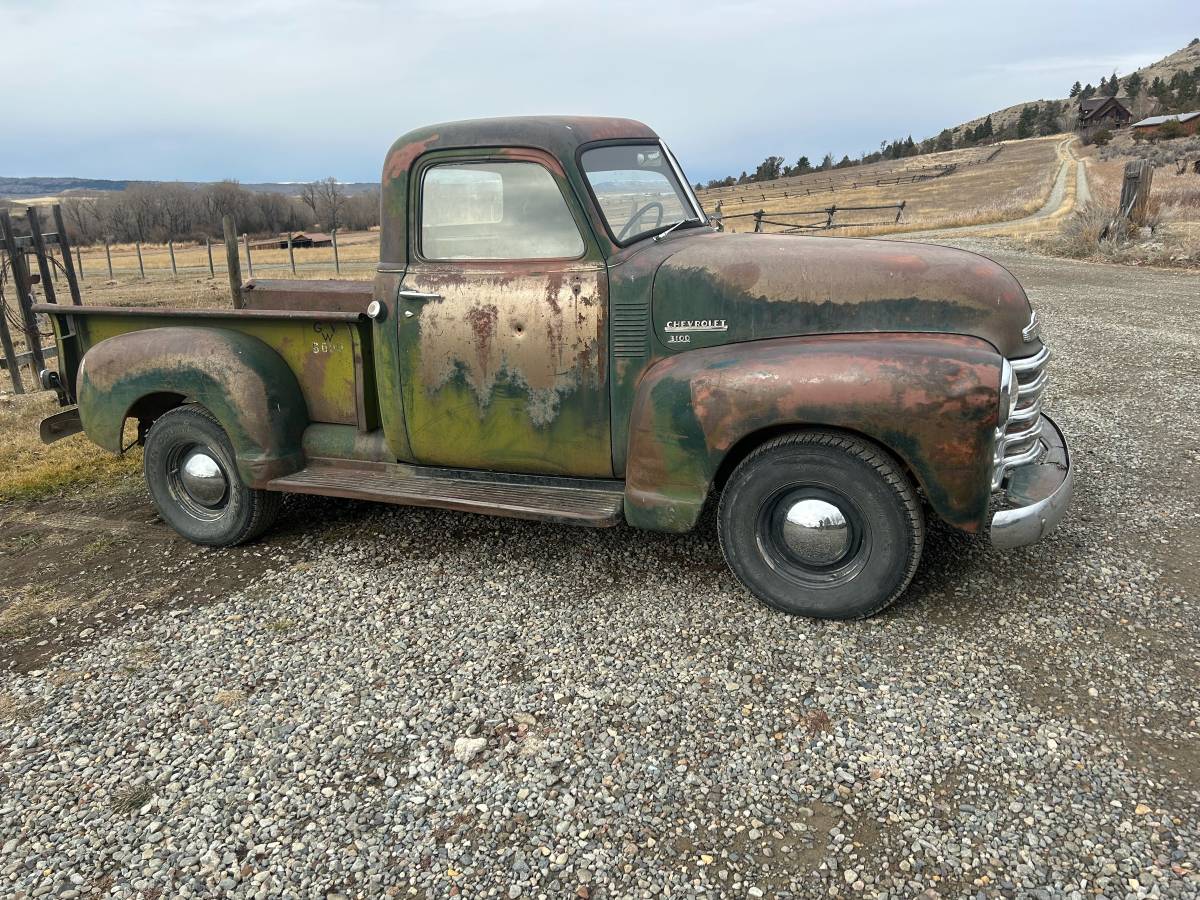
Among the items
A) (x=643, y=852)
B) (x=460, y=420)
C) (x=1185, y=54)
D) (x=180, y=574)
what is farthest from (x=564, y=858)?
(x=1185, y=54)

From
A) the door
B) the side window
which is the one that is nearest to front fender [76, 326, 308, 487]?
the door

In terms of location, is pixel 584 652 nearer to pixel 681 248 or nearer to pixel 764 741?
pixel 764 741

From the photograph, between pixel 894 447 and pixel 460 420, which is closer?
pixel 894 447

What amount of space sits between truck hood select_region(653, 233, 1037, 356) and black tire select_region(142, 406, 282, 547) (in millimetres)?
2465

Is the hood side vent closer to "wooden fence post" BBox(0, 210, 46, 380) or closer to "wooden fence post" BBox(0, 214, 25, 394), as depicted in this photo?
"wooden fence post" BBox(0, 214, 25, 394)

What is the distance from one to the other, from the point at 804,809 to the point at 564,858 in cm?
75

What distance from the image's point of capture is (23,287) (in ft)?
31.4

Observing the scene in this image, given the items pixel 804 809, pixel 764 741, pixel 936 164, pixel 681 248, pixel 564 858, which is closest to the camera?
pixel 564 858

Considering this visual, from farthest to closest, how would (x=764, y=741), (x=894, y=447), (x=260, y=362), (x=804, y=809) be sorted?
(x=260, y=362) < (x=894, y=447) < (x=764, y=741) < (x=804, y=809)

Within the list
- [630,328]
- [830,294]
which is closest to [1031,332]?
[830,294]

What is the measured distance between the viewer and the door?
3.65m

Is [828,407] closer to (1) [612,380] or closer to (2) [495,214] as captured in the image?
(1) [612,380]

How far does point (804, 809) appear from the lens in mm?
2443

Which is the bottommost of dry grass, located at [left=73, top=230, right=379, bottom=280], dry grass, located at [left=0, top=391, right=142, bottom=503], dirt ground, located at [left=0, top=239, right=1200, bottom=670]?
dry grass, located at [left=73, top=230, right=379, bottom=280]
